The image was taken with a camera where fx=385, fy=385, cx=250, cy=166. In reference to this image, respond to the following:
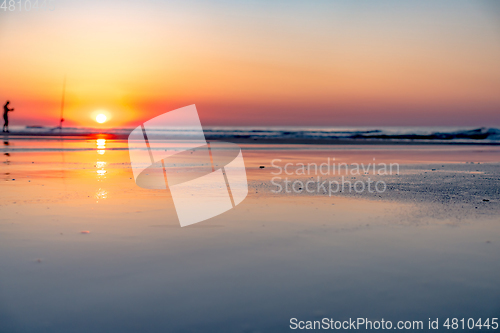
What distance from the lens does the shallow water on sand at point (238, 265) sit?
92.4 inches

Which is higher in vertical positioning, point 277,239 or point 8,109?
point 8,109

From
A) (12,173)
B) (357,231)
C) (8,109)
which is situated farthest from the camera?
(8,109)

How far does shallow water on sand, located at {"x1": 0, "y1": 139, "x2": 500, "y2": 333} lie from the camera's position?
7.70 feet

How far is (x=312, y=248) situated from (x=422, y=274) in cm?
96

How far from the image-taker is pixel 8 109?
2825cm

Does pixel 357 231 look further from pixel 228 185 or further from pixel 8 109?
pixel 8 109

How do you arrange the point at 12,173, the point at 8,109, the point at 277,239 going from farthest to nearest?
the point at 8,109, the point at 12,173, the point at 277,239

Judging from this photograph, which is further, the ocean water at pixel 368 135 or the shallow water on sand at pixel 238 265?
the ocean water at pixel 368 135

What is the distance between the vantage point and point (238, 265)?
308 centimetres

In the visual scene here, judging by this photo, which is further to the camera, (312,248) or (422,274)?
(312,248)

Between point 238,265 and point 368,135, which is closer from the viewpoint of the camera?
point 238,265

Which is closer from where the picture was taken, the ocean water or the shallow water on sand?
the shallow water on sand

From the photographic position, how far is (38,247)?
135 inches

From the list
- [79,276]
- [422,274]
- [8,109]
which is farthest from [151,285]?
[8,109]
